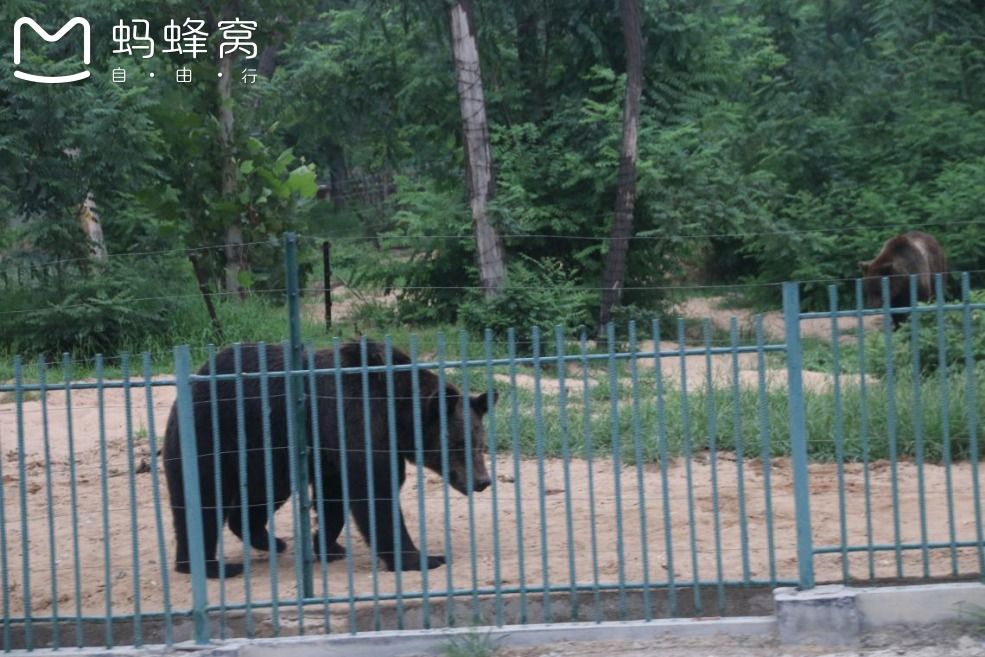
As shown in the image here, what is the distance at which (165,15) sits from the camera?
55.4ft

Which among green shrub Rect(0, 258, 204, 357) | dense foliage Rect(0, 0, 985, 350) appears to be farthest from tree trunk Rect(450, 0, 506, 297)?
green shrub Rect(0, 258, 204, 357)

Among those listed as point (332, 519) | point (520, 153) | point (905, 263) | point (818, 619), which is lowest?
point (818, 619)

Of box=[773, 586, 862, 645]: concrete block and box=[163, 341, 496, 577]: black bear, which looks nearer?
box=[773, 586, 862, 645]: concrete block

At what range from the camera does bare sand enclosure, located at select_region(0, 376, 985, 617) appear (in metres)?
6.70

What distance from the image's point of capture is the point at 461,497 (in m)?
9.22

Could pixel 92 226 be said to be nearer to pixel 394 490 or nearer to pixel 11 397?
pixel 11 397

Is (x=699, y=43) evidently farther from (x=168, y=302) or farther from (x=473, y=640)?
(x=473, y=640)

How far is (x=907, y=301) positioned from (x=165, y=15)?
33.8 feet

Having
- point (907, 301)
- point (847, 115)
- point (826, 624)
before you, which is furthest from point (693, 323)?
point (826, 624)

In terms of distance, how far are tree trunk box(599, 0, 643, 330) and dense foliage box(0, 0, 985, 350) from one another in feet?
1.18

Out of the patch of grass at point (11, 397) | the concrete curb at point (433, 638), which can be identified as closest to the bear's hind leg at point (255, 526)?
the concrete curb at point (433, 638)

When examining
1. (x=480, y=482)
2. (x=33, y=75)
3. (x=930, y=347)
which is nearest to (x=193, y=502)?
(x=480, y=482)

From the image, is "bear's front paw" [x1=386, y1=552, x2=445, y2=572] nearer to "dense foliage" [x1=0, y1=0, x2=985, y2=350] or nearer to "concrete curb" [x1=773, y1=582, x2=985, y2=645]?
"concrete curb" [x1=773, y1=582, x2=985, y2=645]

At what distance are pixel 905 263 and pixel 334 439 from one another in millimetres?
11523
